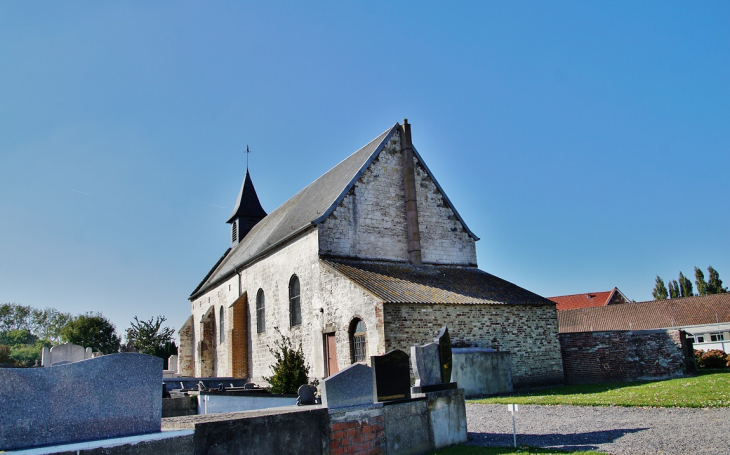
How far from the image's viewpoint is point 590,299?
177ft

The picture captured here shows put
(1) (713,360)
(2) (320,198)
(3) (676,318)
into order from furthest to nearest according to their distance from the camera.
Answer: (3) (676,318)
(1) (713,360)
(2) (320,198)

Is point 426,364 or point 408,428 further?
point 426,364

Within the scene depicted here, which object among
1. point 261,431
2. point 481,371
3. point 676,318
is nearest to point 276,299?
point 481,371

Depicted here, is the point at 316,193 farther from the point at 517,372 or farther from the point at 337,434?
the point at 337,434

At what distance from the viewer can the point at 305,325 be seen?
64.2ft

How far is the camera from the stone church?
54.2 ft

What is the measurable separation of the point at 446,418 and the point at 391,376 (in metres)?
1.51

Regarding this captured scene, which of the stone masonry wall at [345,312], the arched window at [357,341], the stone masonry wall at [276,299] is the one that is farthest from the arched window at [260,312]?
the arched window at [357,341]

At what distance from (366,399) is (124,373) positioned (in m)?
3.31

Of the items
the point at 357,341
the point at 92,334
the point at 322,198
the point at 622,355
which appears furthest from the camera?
the point at 92,334

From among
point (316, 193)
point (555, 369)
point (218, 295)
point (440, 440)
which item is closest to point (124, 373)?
point (440, 440)

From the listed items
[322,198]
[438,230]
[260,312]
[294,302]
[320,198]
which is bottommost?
[260,312]

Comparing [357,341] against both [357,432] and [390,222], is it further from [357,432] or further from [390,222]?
[357,432]

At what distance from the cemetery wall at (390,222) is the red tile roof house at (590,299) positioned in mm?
35407
